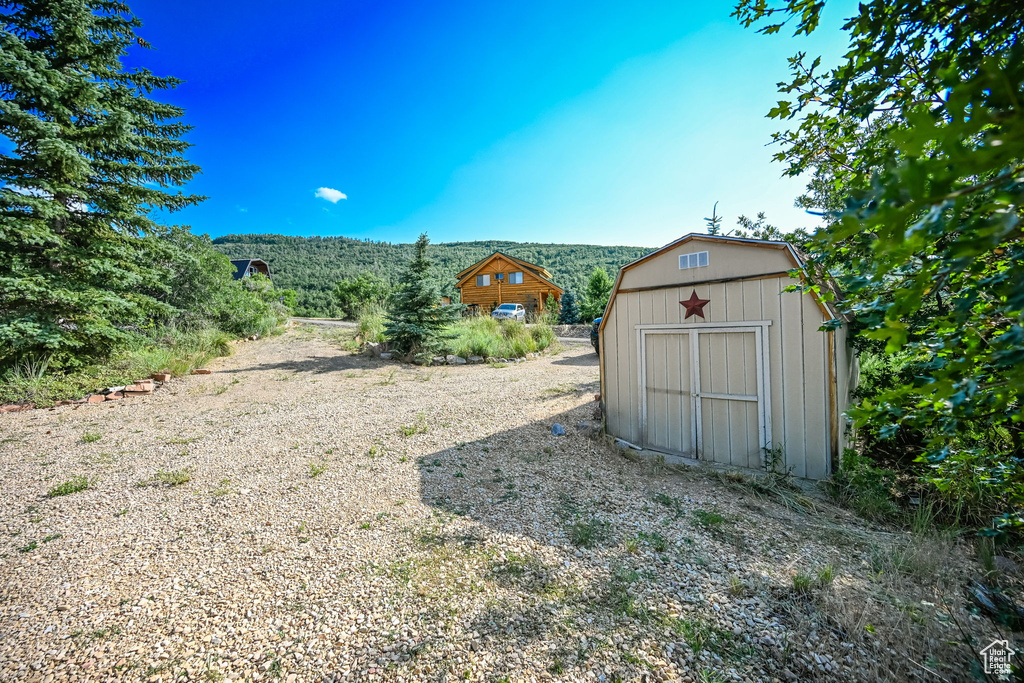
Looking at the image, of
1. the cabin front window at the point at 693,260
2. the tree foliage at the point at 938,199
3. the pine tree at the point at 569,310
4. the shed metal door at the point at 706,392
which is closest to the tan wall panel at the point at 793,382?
the shed metal door at the point at 706,392

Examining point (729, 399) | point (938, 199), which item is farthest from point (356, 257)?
point (938, 199)

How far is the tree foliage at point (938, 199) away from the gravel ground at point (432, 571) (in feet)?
3.55

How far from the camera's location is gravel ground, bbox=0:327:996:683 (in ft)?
6.19

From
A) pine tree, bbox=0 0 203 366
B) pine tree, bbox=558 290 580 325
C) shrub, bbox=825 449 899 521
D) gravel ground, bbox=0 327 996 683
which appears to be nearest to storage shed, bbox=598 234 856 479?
shrub, bbox=825 449 899 521

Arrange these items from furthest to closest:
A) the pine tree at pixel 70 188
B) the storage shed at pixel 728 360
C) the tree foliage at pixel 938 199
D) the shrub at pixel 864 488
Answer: the pine tree at pixel 70 188, the storage shed at pixel 728 360, the shrub at pixel 864 488, the tree foliage at pixel 938 199

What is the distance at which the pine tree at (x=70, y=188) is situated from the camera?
5.93m

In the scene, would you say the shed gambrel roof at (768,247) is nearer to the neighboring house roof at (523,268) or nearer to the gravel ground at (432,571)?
the gravel ground at (432,571)

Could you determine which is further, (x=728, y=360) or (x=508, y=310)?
(x=508, y=310)

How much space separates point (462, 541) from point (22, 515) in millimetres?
3806

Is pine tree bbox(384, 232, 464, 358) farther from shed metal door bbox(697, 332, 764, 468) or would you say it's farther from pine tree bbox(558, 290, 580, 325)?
pine tree bbox(558, 290, 580, 325)

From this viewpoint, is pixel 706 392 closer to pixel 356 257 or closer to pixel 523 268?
pixel 523 268

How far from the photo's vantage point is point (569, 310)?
948 inches

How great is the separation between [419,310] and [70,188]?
679 centimetres

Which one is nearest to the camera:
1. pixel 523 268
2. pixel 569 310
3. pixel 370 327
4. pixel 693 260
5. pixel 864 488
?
pixel 864 488
